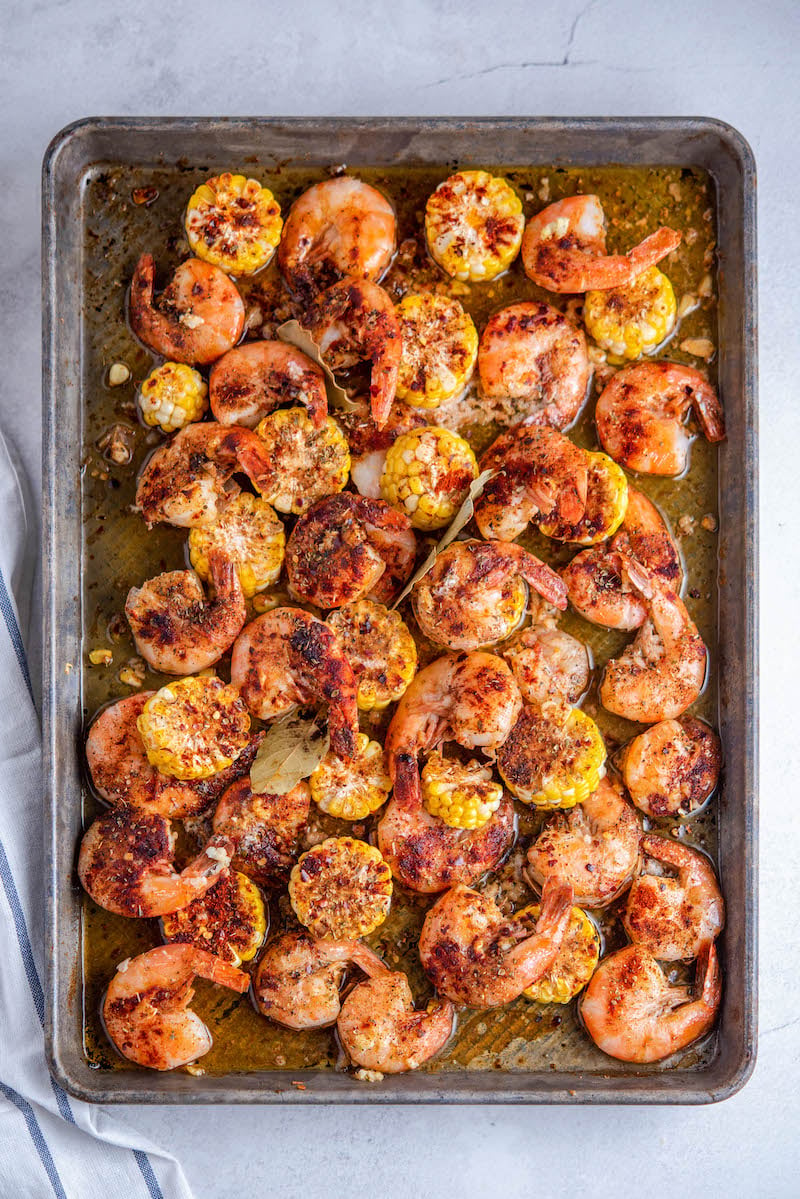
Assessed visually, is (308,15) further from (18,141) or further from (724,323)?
(724,323)

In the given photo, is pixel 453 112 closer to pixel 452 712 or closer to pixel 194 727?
pixel 452 712

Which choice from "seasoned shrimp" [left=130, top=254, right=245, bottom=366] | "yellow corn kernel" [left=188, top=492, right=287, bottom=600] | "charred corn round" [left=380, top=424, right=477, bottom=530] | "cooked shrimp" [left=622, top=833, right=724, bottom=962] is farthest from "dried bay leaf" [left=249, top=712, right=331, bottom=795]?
"seasoned shrimp" [left=130, top=254, right=245, bottom=366]

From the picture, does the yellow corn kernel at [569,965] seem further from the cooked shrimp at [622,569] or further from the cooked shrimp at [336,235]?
the cooked shrimp at [336,235]

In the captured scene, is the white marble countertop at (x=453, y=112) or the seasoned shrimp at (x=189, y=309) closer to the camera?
the seasoned shrimp at (x=189, y=309)

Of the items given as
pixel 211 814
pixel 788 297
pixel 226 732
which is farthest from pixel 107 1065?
pixel 788 297

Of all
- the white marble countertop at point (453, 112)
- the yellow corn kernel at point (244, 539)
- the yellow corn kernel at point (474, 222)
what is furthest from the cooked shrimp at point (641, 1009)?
the yellow corn kernel at point (474, 222)

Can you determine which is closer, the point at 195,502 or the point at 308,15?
the point at 195,502

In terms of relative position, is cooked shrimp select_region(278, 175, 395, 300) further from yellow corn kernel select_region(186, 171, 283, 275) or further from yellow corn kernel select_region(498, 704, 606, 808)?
yellow corn kernel select_region(498, 704, 606, 808)
